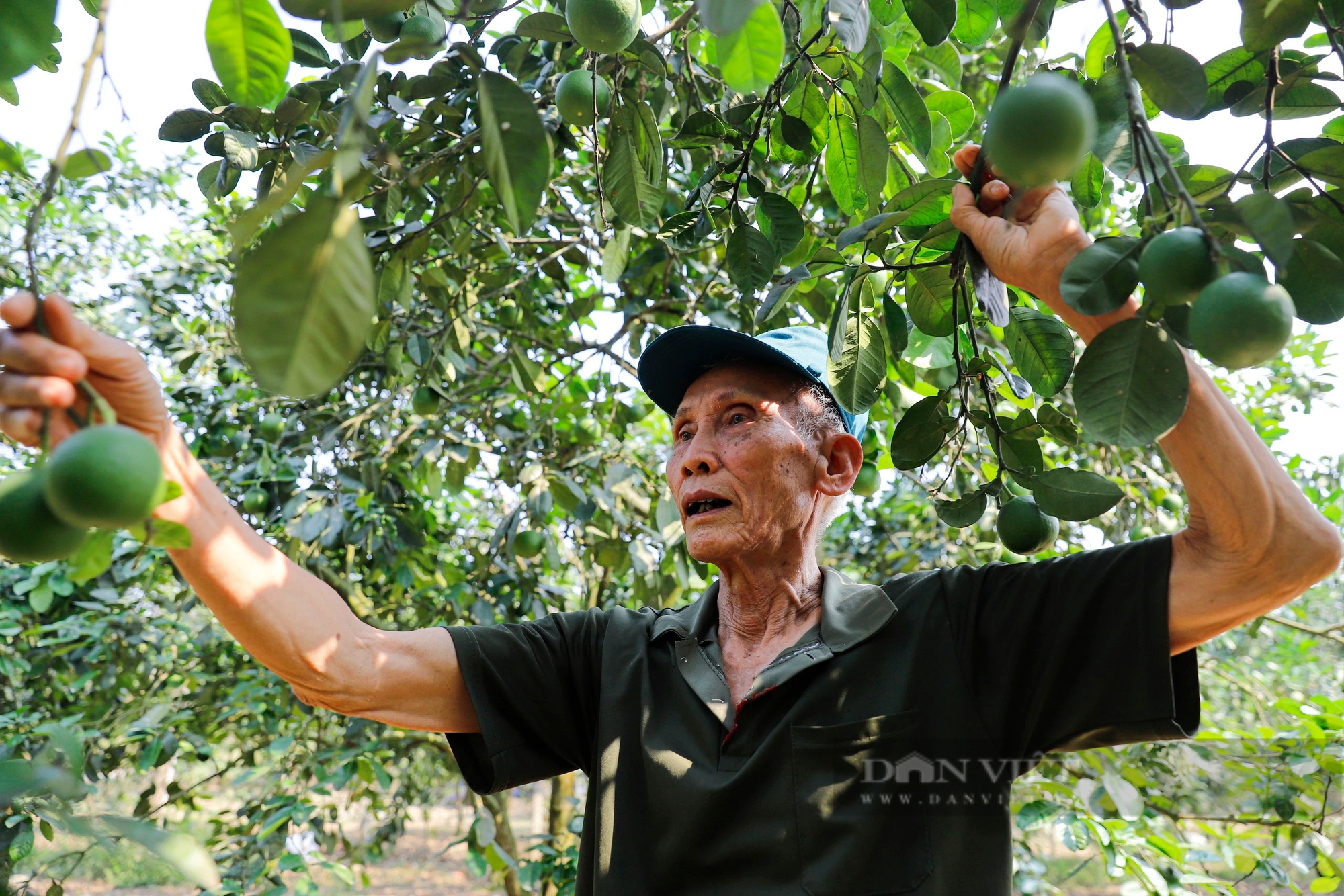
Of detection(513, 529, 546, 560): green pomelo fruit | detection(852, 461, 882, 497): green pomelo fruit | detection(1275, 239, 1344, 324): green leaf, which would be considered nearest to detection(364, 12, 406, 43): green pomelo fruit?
detection(1275, 239, 1344, 324): green leaf

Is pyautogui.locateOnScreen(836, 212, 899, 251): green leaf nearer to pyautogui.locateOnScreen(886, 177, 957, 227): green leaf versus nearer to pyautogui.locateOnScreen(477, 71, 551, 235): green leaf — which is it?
pyautogui.locateOnScreen(886, 177, 957, 227): green leaf

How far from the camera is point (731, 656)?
5.79 ft

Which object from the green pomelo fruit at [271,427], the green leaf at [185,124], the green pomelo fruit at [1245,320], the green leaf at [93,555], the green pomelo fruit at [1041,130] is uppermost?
the green pomelo fruit at [271,427]

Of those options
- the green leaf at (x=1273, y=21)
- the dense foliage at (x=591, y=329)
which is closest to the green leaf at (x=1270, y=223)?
the dense foliage at (x=591, y=329)

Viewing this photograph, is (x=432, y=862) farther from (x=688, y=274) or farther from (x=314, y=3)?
(x=314, y=3)

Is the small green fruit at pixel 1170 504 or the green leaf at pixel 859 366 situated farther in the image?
the small green fruit at pixel 1170 504

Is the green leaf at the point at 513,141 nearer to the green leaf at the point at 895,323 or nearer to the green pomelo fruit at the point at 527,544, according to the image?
the green leaf at the point at 895,323

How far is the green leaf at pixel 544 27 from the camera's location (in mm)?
1375

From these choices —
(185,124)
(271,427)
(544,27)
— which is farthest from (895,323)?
(271,427)

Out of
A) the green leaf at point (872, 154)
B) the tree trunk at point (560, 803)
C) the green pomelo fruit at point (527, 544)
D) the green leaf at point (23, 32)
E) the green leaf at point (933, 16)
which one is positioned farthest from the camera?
the tree trunk at point (560, 803)

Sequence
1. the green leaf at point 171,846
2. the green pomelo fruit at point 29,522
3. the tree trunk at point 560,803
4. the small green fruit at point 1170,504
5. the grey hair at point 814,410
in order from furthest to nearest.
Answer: the tree trunk at point 560,803
the small green fruit at point 1170,504
the grey hair at point 814,410
the green pomelo fruit at point 29,522
the green leaf at point 171,846

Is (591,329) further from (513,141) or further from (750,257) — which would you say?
(513,141)

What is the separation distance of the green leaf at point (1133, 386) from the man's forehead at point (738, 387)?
3.22ft

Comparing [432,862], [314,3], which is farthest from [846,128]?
[432,862]
